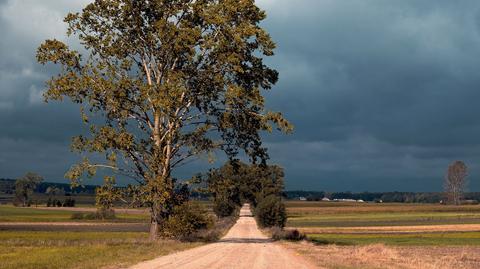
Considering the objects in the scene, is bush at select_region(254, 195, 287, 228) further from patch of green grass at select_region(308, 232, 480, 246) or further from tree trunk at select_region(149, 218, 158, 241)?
tree trunk at select_region(149, 218, 158, 241)

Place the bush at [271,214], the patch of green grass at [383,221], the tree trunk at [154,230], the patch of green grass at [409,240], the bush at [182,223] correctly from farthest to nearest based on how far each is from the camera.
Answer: the patch of green grass at [383,221], the bush at [271,214], the patch of green grass at [409,240], the bush at [182,223], the tree trunk at [154,230]

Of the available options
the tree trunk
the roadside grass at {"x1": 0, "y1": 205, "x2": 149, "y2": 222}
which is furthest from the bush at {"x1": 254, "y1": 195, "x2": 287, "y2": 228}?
the tree trunk

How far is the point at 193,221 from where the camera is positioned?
46562 mm

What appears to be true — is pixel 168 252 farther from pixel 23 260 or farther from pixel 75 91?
pixel 75 91

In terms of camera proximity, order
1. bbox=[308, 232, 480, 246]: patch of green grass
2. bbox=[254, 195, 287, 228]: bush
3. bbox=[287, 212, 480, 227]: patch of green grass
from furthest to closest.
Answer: bbox=[287, 212, 480, 227]: patch of green grass < bbox=[254, 195, 287, 228]: bush < bbox=[308, 232, 480, 246]: patch of green grass

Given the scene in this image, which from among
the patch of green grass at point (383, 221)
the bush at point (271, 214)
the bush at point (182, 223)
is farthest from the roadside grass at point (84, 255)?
the patch of green grass at point (383, 221)

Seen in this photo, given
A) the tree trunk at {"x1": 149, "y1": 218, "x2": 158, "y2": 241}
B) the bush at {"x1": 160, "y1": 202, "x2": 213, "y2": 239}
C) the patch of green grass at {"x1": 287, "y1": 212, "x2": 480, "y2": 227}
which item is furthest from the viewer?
the patch of green grass at {"x1": 287, "y1": 212, "x2": 480, "y2": 227}

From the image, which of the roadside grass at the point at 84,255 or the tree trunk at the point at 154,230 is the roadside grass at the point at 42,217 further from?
the roadside grass at the point at 84,255

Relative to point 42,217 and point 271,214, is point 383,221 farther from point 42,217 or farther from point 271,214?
point 42,217

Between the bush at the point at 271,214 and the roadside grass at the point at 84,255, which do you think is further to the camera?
the bush at the point at 271,214

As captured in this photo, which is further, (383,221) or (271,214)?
(383,221)

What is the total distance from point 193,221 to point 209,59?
1294cm

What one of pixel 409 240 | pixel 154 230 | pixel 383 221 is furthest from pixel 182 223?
pixel 383 221

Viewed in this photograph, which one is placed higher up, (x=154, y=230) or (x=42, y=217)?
(x=154, y=230)
